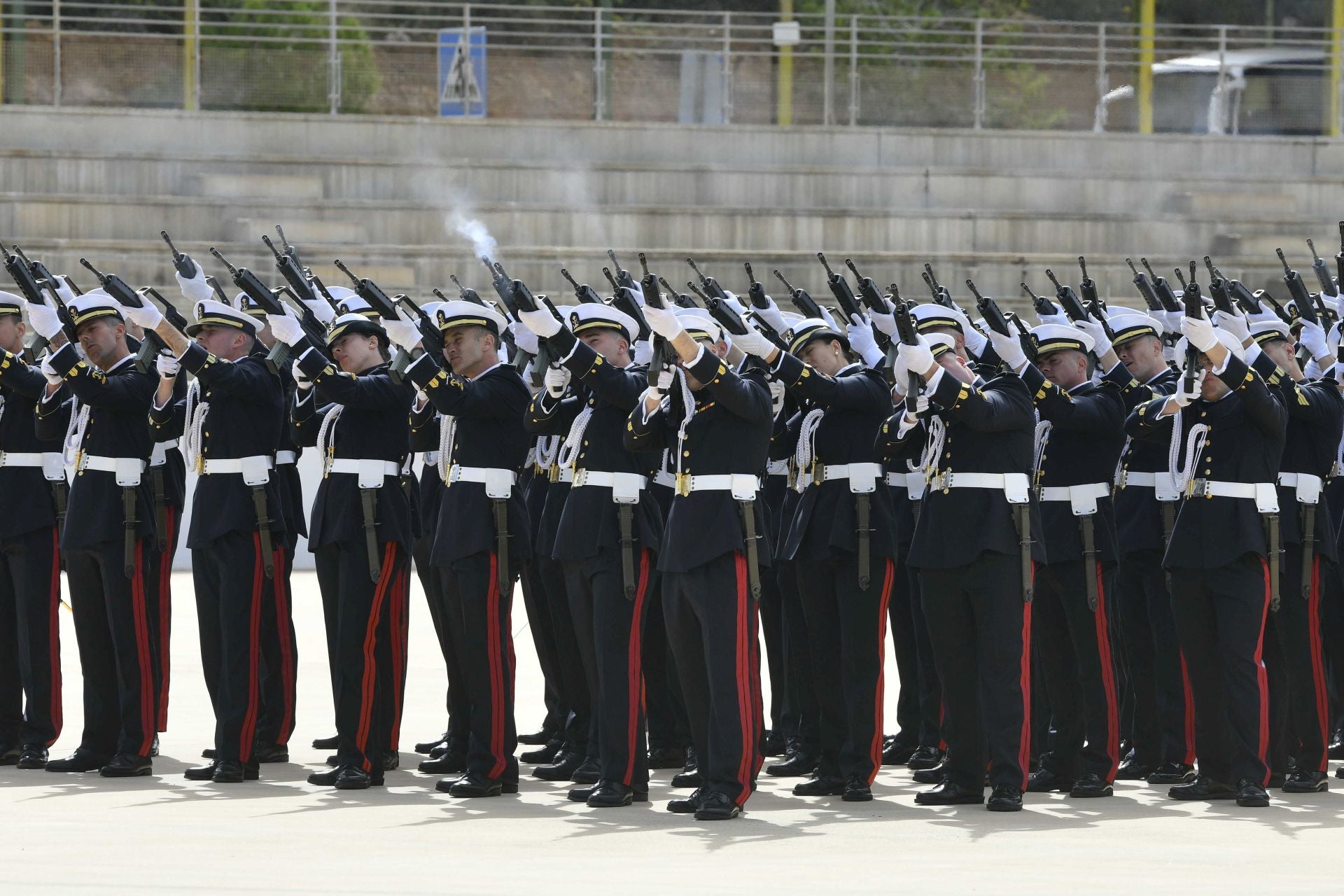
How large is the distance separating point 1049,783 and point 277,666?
130 inches

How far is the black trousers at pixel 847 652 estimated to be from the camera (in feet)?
27.8

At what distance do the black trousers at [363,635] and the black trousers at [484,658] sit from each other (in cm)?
36

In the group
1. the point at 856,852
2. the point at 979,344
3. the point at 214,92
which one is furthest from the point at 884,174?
the point at 856,852

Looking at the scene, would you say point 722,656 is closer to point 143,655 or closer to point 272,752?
point 272,752

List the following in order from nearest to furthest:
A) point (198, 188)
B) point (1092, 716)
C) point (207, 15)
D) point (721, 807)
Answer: point (721, 807)
point (1092, 716)
point (198, 188)
point (207, 15)

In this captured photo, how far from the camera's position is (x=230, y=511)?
29.2ft

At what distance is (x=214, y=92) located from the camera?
738 inches

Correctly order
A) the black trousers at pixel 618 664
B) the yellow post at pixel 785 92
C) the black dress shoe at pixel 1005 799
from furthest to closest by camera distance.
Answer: the yellow post at pixel 785 92, the black trousers at pixel 618 664, the black dress shoe at pixel 1005 799

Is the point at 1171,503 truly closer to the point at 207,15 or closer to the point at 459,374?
the point at 459,374

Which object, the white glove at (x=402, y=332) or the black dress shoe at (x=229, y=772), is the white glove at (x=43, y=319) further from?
the black dress shoe at (x=229, y=772)

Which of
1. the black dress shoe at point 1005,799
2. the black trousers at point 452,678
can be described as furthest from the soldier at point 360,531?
the black dress shoe at point 1005,799

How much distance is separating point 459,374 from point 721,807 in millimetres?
2014

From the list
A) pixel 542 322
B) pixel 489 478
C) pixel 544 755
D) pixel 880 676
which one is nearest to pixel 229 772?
pixel 544 755

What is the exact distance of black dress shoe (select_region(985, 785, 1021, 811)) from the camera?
8141 mm
